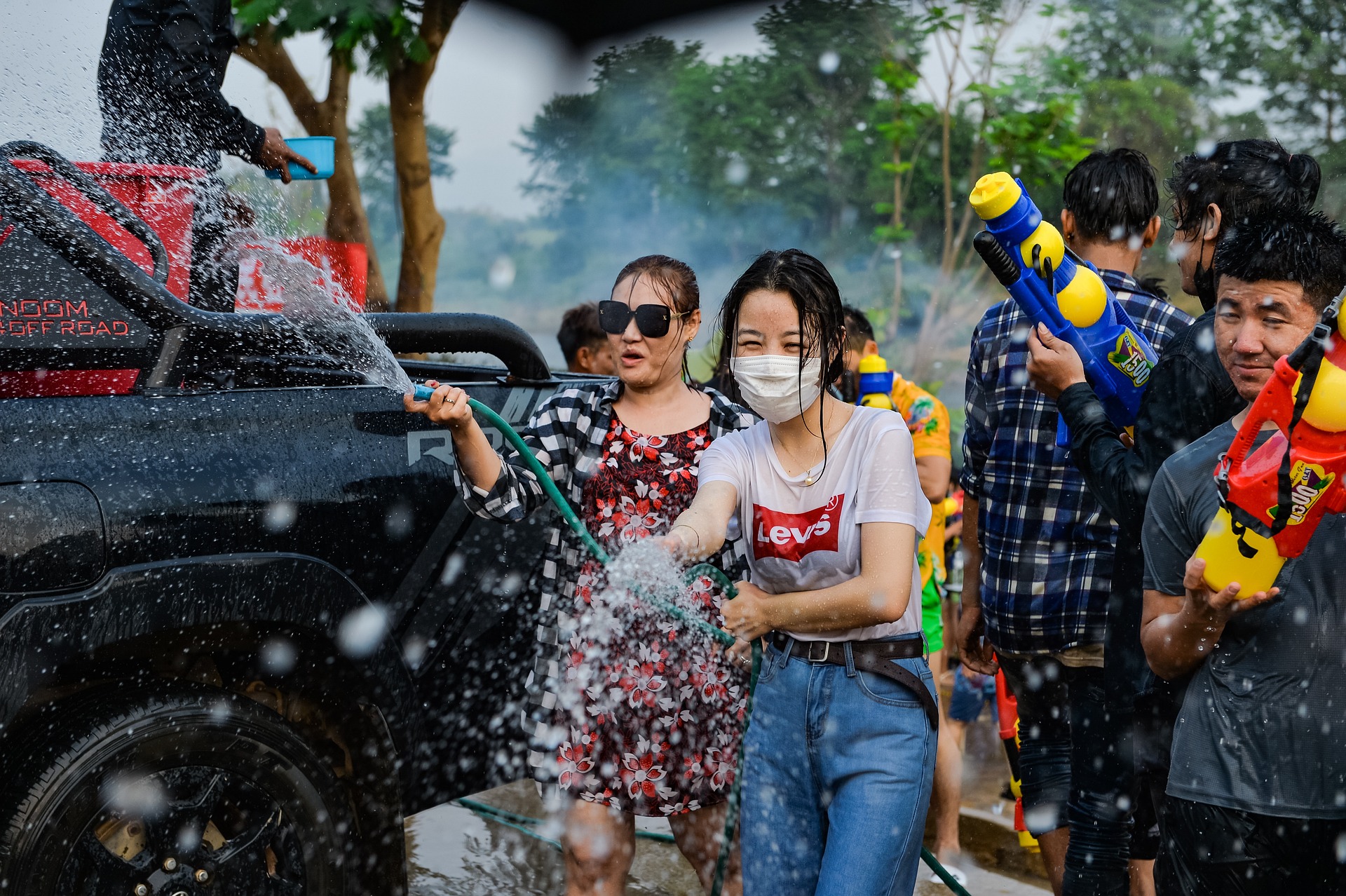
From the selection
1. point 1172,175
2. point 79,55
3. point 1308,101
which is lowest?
point 1172,175

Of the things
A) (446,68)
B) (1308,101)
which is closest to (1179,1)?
(1308,101)

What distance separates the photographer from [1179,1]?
41.5ft

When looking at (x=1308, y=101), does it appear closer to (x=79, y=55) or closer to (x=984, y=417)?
(x=984, y=417)

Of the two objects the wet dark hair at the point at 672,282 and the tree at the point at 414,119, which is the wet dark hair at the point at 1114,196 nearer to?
the wet dark hair at the point at 672,282

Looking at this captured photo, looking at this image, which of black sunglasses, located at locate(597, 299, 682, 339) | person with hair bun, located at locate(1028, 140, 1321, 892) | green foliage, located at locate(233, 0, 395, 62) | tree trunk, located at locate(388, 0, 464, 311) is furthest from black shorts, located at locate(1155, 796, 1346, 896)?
tree trunk, located at locate(388, 0, 464, 311)

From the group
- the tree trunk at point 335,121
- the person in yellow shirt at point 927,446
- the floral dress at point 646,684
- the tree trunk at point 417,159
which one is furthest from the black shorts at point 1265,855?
the tree trunk at point 417,159

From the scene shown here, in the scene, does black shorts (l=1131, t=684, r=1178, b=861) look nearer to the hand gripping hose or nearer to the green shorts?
the hand gripping hose

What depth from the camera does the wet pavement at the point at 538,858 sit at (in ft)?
14.7

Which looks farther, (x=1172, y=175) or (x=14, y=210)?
(x=1172, y=175)

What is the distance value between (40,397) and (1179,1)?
12.5m

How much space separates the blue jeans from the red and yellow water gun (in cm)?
68

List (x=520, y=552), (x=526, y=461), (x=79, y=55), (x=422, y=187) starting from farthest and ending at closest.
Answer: (x=422, y=187) < (x=79, y=55) < (x=520, y=552) < (x=526, y=461)

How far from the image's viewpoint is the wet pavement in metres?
4.47

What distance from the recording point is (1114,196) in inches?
135
